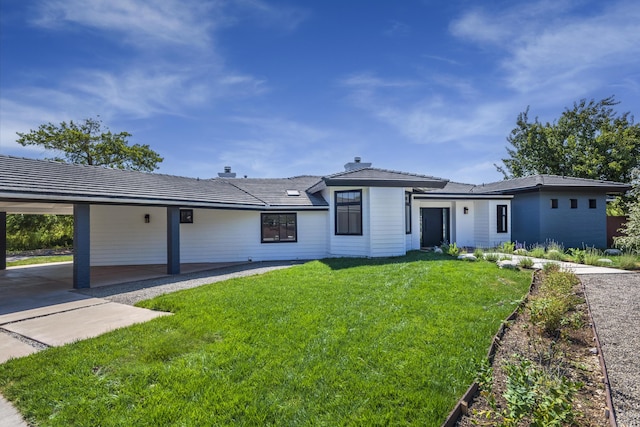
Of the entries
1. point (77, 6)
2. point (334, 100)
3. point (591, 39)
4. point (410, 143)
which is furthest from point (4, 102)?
point (591, 39)

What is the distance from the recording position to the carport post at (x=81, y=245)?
8.30 m

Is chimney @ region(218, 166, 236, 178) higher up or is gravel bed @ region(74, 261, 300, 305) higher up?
chimney @ region(218, 166, 236, 178)

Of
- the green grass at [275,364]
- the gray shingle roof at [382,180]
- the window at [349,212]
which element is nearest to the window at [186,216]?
the gray shingle roof at [382,180]

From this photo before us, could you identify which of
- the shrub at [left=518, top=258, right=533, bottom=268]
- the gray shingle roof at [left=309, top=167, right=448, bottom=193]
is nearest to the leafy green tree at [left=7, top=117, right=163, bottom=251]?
the gray shingle roof at [left=309, top=167, right=448, bottom=193]

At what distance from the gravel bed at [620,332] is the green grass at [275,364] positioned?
1.22 metres

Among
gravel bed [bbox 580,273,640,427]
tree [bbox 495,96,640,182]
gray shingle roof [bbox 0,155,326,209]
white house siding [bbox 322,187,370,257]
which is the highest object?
tree [bbox 495,96,640,182]

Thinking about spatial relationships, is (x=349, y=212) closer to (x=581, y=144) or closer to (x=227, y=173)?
(x=227, y=173)

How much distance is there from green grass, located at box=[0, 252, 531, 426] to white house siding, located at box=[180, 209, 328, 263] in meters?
7.17

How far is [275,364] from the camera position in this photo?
11.9 ft

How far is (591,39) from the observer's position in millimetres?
9000

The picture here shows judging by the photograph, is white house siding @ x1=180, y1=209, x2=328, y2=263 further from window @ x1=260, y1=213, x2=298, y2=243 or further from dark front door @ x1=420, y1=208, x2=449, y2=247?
dark front door @ x1=420, y1=208, x2=449, y2=247

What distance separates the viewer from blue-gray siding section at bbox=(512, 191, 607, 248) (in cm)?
1495

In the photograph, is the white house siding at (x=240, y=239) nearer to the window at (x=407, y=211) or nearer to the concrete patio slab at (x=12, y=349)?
the window at (x=407, y=211)

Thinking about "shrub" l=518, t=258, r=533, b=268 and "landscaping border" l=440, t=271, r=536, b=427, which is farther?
"shrub" l=518, t=258, r=533, b=268
